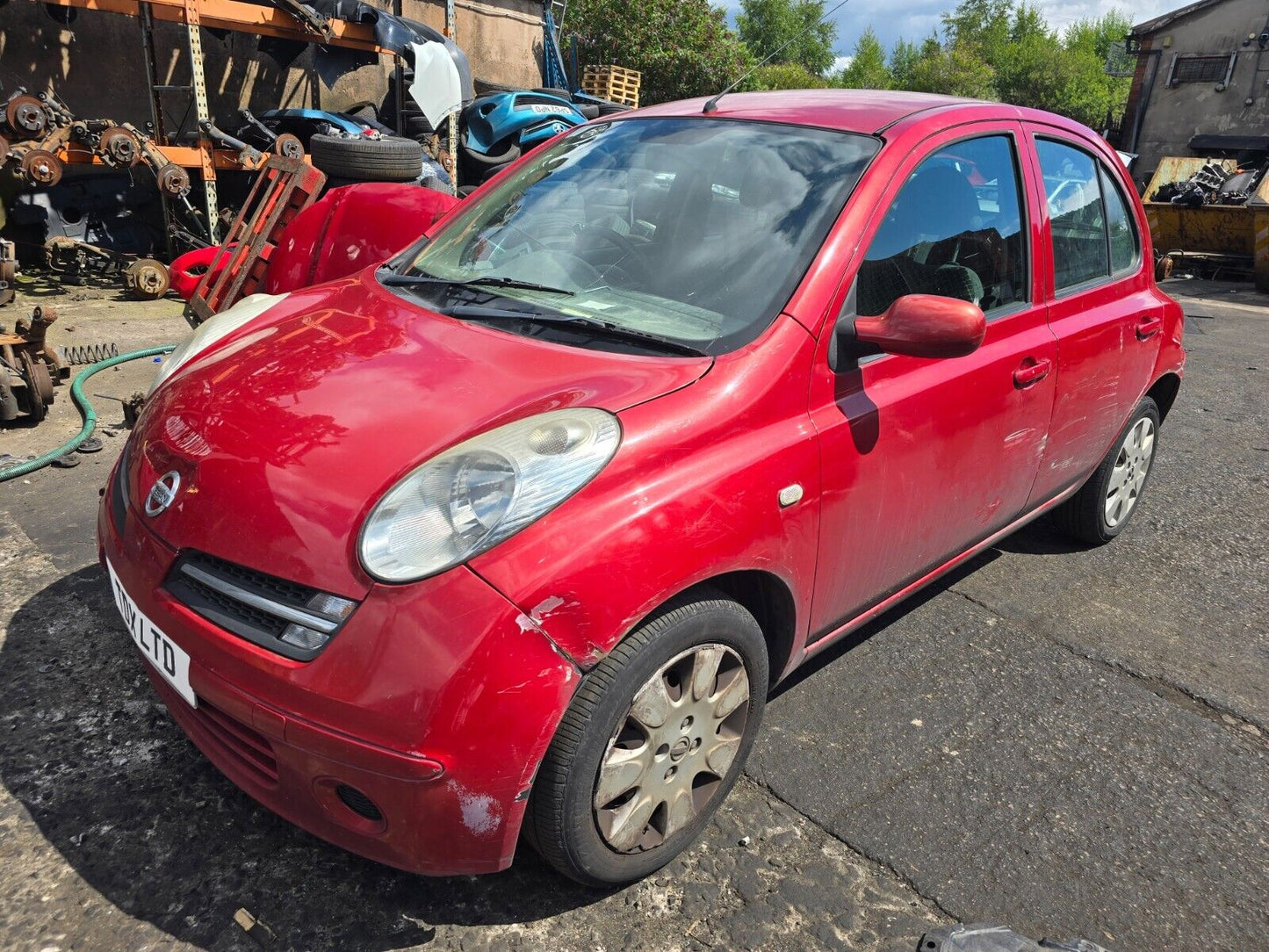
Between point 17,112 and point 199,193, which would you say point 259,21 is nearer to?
point 199,193

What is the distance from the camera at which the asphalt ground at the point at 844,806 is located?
1.97 m

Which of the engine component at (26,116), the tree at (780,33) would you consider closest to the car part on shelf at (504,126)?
the engine component at (26,116)

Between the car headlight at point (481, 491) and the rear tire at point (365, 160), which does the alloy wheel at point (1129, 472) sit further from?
the rear tire at point (365, 160)

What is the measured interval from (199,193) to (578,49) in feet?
62.8

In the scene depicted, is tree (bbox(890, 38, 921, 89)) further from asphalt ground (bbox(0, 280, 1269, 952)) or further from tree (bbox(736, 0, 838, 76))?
asphalt ground (bbox(0, 280, 1269, 952))

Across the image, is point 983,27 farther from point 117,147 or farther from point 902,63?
point 117,147

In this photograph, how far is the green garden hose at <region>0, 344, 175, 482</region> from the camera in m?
3.83

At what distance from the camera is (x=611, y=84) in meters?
18.9

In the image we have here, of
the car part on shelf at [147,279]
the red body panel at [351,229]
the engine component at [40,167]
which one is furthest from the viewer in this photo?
the car part on shelf at [147,279]

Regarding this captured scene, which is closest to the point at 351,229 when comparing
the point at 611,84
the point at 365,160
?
the point at 365,160

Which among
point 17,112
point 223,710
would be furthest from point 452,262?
point 17,112

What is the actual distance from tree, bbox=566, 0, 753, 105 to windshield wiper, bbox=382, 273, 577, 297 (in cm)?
2428

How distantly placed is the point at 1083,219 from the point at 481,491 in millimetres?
2651

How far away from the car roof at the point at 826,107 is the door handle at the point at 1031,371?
0.84 meters
